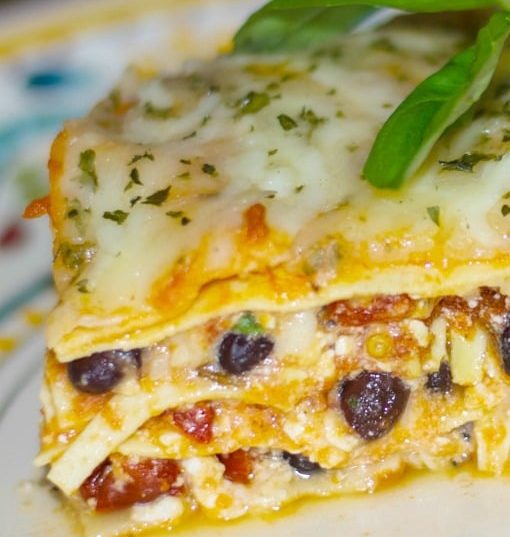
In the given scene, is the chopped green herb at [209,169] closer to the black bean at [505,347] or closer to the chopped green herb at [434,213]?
the chopped green herb at [434,213]

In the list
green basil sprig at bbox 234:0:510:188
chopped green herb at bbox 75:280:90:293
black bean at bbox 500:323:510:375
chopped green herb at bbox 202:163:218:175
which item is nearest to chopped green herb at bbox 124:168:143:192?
chopped green herb at bbox 202:163:218:175

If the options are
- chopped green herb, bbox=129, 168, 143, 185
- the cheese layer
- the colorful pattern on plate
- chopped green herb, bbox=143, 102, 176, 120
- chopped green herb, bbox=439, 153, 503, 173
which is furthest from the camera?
the colorful pattern on plate

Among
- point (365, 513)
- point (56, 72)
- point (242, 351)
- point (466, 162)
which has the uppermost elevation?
point (466, 162)

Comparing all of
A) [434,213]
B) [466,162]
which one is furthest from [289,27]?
[434,213]

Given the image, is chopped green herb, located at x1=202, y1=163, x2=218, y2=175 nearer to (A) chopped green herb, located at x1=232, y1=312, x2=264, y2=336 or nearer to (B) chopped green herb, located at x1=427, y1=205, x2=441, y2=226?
(A) chopped green herb, located at x1=232, y1=312, x2=264, y2=336

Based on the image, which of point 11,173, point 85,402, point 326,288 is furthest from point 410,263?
point 11,173

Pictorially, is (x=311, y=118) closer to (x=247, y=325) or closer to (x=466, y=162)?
(x=466, y=162)
